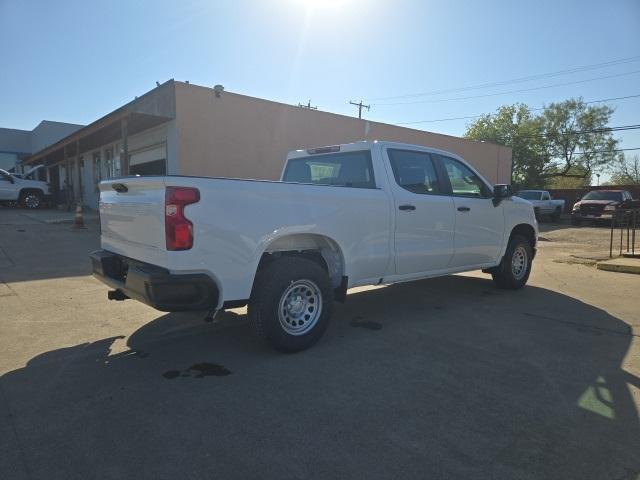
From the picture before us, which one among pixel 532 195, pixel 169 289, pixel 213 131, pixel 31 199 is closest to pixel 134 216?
pixel 169 289

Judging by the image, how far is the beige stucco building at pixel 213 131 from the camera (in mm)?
15180

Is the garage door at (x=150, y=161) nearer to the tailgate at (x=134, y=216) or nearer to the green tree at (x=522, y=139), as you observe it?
the tailgate at (x=134, y=216)

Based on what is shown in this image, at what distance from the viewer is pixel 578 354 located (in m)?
4.27

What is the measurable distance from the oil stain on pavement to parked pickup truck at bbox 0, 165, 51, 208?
2496 centimetres

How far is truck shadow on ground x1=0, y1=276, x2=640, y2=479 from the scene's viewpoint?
8.34ft

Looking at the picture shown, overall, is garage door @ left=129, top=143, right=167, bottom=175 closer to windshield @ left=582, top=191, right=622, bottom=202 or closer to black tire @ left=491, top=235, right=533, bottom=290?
black tire @ left=491, top=235, right=533, bottom=290

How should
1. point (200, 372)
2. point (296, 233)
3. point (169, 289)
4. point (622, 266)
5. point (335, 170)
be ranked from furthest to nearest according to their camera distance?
point (622, 266)
point (335, 170)
point (296, 233)
point (200, 372)
point (169, 289)

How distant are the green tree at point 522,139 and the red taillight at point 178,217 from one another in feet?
173

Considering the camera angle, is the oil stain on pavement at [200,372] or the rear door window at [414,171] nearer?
the oil stain on pavement at [200,372]

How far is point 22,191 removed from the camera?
24312 mm

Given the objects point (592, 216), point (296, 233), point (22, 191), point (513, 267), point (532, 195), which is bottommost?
point (513, 267)

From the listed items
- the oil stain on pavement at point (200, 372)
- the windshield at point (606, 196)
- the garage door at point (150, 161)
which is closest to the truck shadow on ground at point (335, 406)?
the oil stain on pavement at point (200, 372)

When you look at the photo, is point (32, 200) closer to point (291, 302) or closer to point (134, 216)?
point (134, 216)

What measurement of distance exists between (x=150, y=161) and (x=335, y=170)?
14.6 m
